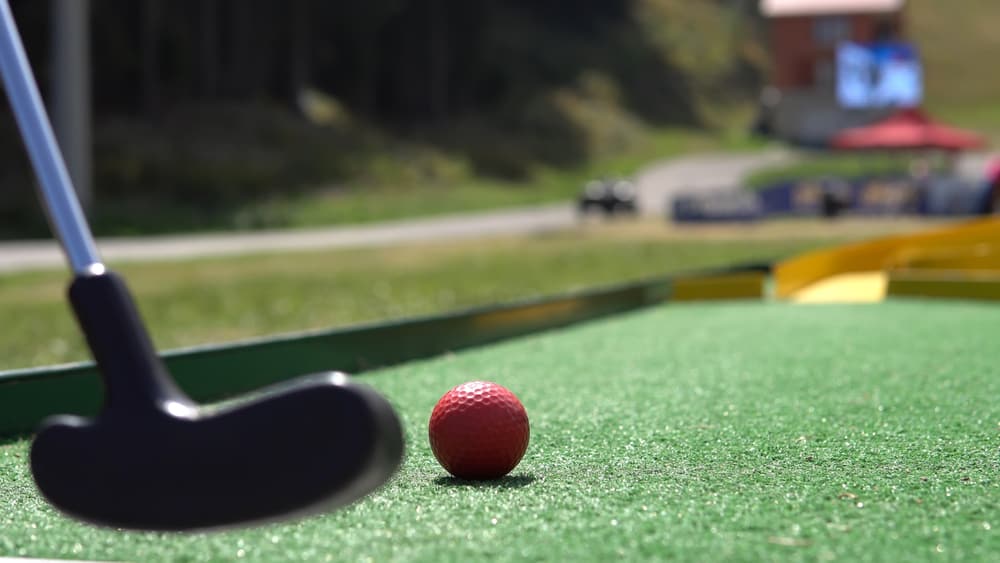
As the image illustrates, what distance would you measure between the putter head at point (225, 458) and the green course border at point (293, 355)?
2932 millimetres

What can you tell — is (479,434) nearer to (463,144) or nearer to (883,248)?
(883,248)

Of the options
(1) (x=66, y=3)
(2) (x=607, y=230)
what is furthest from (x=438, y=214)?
(1) (x=66, y=3)

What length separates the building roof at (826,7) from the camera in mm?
67125

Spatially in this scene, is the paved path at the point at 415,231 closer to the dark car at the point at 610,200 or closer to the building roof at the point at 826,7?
the dark car at the point at 610,200

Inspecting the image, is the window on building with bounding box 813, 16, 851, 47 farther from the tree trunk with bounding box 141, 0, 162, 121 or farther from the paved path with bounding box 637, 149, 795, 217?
the tree trunk with bounding box 141, 0, 162, 121

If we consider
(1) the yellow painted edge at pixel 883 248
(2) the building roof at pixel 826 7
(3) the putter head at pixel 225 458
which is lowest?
(1) the yellow painted edge at pixel 883 248

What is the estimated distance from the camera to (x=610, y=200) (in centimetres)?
3478

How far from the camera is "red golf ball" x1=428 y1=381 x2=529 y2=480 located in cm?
433

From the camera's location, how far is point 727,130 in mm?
70500

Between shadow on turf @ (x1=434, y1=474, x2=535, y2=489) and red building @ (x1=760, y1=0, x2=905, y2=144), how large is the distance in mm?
65062

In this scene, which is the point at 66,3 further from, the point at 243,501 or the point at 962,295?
the point at 243,501

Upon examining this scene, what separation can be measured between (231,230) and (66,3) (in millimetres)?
9807

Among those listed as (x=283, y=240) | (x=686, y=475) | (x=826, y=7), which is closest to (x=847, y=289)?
(x=686, y=475)

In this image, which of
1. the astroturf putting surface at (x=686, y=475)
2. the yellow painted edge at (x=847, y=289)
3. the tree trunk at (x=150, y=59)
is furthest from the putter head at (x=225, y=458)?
the tree trunk at (x=150, y=59)
